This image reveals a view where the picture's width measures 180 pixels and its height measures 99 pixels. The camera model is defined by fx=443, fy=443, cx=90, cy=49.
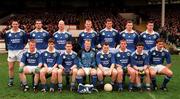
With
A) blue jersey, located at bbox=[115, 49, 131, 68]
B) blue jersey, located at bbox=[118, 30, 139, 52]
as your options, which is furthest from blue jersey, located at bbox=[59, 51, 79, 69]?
blue jersey, located at bbox=[118, 30, 139, 52]

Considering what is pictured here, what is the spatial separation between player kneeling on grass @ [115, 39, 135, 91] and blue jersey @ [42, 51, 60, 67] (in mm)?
1561

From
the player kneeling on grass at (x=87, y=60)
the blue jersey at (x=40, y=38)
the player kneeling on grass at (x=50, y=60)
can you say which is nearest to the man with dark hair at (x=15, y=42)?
the blue jersey at (x=40, y=38)

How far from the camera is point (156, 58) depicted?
11.7 metres

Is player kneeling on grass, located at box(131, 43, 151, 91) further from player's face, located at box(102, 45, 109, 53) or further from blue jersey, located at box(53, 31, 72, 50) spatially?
blue jersey, located at box(53, 31, 72, 50)

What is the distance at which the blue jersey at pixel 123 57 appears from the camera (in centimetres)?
1152

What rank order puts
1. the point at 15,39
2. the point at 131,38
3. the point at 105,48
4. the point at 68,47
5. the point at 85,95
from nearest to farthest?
the point at 85,95, the point at 68,47, the point at 105,48, the point at 15,39, the point at 131,38

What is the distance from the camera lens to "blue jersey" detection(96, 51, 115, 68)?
1147 cm

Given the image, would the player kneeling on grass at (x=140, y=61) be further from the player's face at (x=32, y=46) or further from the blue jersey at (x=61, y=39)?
the player's face at (x=32, y=46)

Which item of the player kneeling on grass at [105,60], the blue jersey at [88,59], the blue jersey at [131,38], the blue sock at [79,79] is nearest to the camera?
the blue sock at [79,79]

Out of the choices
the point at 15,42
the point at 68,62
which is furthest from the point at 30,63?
the point at 68,62

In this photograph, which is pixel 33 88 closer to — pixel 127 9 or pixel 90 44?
pixel 90 44

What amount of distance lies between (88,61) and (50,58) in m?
0.99

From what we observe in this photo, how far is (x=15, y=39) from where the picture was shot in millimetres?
11992

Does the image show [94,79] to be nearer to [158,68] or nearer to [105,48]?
[105,48]
